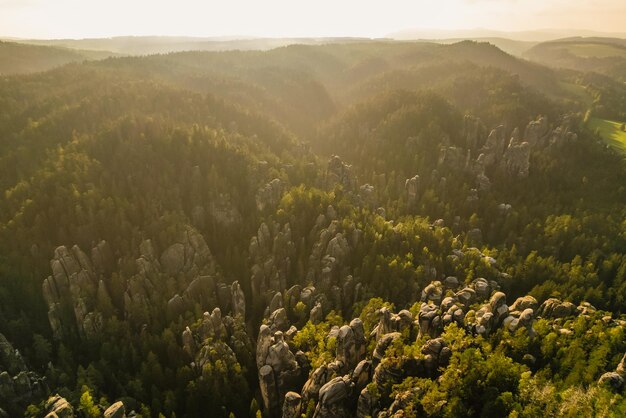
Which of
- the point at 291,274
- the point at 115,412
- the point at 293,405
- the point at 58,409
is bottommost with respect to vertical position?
the point at 291,274

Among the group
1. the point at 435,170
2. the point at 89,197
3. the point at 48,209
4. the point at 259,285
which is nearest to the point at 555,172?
the point at 435,170

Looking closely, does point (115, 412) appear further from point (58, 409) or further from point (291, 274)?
point (291, 274)

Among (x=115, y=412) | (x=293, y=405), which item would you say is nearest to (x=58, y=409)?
(x=115, y=412)

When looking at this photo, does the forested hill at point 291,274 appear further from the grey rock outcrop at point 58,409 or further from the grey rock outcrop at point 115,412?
the grey rock outcrop at point 115,412

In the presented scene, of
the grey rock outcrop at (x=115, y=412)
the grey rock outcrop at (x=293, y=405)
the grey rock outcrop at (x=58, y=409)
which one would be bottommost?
the grey rock outcrop at (x=293, y=405)

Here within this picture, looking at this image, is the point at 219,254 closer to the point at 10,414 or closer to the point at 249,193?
the point at 249,193

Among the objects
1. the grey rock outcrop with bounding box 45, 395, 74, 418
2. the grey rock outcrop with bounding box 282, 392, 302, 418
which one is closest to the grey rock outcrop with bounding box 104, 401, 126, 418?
the grey rock outcrop with bounding box 45, 395, 74, 418

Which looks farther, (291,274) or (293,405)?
(291,274)

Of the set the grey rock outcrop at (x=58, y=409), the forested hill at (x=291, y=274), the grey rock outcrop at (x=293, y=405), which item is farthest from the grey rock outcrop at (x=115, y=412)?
the grey rock outcrop at (x=293, y=405)
